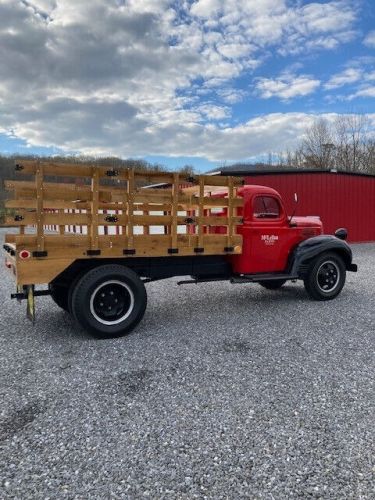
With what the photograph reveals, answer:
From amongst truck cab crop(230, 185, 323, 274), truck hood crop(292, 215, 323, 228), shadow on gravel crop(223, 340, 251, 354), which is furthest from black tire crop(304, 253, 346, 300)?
shadow on gravel crop(223, 340, 251, 354)

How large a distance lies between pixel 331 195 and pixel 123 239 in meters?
13.5

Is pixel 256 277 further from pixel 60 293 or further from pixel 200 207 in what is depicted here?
pixel 60 293

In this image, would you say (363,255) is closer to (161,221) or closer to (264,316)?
(264,316)

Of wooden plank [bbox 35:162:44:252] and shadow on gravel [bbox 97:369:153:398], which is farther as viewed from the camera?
wooden plank [bbox 35:162:44:252]

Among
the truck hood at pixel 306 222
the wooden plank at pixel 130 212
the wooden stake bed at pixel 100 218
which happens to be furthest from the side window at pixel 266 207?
the wooden plank at pixel 130 212

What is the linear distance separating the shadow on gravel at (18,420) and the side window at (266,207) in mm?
4365

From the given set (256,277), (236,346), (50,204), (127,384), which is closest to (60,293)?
(50,204)

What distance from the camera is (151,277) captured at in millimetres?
5594

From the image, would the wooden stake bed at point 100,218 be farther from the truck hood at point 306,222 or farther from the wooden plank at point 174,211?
the truck hood at point 306,222

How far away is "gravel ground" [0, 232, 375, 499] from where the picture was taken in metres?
2.37

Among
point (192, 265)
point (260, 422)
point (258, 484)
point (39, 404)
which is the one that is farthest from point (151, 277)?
point (258, 484)

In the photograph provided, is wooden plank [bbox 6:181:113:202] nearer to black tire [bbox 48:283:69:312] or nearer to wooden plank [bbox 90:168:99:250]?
wooden plank [bbox 90:168:99:250]

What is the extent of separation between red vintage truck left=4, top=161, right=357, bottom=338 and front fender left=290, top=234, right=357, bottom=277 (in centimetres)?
3

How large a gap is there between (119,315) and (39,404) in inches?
74.1
